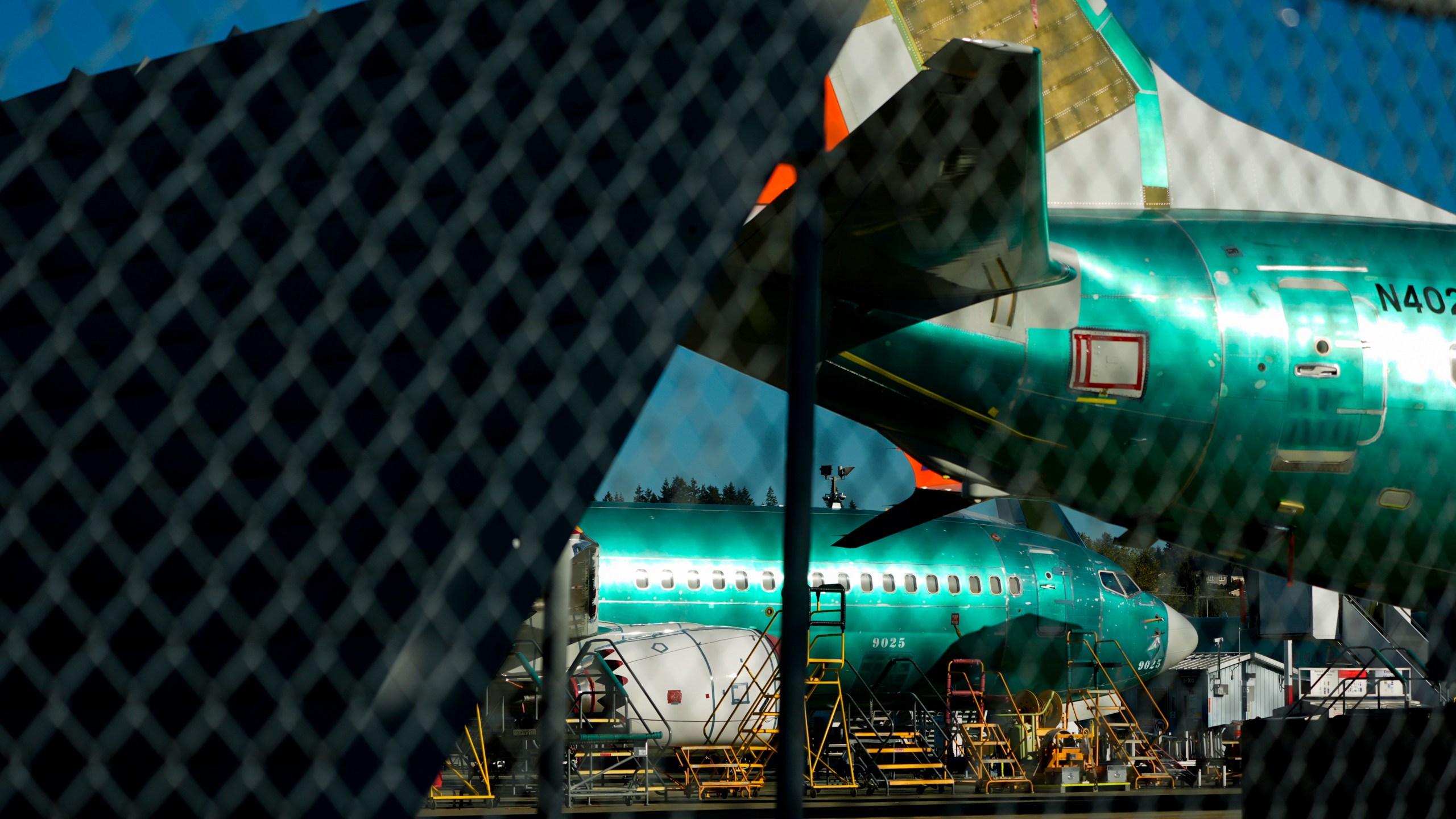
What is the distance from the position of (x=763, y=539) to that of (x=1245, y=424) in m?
9.28

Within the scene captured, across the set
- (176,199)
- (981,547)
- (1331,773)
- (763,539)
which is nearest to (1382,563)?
(1331,773)

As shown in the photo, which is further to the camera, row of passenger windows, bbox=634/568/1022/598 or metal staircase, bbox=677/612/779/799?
row of passenger windows, bbox=634/568/1022/598

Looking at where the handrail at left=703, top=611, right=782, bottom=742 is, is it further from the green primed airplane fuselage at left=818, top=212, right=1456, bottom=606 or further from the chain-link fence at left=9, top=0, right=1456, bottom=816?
the chain-link fence at left=9, top=0, right=1456, bottom=816

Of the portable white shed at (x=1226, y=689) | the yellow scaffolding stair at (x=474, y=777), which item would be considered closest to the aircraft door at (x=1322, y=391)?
the yellow scaffolding stair at (x=474, y=777)

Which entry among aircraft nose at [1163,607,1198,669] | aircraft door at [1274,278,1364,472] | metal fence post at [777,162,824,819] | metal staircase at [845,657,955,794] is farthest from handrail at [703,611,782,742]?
metal fence post at [777,162,824,819]

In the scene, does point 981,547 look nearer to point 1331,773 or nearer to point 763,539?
point 763,539

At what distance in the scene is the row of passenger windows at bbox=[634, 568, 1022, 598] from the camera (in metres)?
15.6

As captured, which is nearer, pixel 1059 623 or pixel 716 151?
pixel 716 151

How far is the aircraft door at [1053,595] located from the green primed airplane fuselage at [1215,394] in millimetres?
10317

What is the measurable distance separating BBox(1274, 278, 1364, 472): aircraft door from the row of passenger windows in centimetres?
920

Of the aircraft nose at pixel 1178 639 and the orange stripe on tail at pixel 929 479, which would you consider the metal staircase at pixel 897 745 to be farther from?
the orange stripe on tail at pixel 929 479

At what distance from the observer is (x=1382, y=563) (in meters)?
6.67

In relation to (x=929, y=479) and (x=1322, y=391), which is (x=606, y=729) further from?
(x=1322, y=391)

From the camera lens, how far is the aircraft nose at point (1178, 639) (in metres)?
18.4
